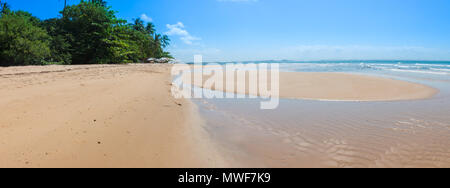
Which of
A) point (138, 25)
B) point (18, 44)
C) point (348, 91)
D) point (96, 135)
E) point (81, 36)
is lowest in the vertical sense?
point (96, 135)

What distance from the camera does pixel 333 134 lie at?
3.24m

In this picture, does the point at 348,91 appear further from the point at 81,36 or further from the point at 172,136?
the point at 81,36

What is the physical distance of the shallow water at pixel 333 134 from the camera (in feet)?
7.85

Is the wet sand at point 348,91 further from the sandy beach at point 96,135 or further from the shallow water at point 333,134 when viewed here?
the sandy beach at point 96,135

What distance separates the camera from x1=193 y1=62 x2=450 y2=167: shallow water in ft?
7.85

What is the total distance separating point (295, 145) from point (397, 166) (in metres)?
1.18

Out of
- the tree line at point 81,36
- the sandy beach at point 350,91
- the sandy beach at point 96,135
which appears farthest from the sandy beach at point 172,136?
the tree line at point 81,36

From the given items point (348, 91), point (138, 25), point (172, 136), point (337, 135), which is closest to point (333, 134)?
point (337, 135)

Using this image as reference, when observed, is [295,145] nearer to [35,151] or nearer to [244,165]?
[244,165]

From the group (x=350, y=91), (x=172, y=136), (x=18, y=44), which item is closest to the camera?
Answer: (x=172, y=136)

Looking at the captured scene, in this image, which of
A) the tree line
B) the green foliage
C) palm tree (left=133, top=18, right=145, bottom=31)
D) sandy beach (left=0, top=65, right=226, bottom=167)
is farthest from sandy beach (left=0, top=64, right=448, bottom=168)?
palm tree (left=133, top=18, right=145, bottom=31)

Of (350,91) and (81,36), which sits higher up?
(81,36)

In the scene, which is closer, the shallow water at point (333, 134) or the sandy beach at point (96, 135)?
the sandy beach at point (96, 135)

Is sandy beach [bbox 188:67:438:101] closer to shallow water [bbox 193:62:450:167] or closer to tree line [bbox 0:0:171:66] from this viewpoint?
shallow water [bbox 193:62:450:167]
